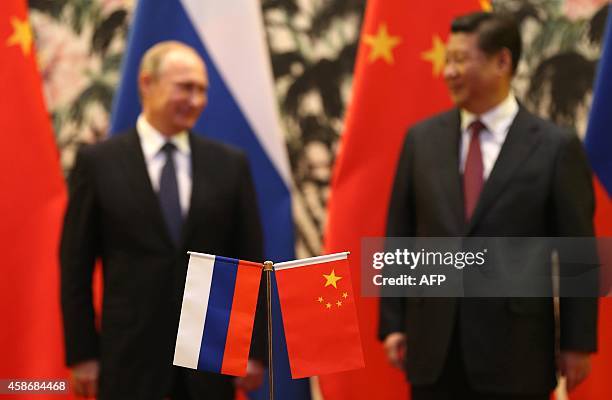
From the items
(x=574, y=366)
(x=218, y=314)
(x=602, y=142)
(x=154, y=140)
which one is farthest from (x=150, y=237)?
(x=602, y=142)

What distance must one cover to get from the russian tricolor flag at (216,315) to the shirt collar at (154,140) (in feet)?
3.56

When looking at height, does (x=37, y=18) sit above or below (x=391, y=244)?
above

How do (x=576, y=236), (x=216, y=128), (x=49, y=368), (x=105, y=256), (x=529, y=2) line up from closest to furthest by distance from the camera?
(x=576, y=236) < (x=105, y=256) < (x=49, y=368) < (x=216, y=128) < (x=529, y=2)

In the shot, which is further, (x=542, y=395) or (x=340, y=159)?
(x=340, y=159)

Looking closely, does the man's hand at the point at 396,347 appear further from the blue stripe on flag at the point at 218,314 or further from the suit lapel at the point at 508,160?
the blue stripe on flag at the point at 218,314

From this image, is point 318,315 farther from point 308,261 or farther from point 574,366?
point 574,366

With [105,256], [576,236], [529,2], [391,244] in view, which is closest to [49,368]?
[105,256]

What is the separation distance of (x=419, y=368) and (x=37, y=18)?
2079mm

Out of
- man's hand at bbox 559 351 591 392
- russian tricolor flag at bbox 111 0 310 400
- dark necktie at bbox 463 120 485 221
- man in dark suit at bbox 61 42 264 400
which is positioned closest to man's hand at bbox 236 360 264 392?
man in dark suit at bbox 61 42 264 400

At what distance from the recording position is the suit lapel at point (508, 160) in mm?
2598

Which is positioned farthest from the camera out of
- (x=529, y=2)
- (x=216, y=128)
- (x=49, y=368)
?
(x=529, y=2)

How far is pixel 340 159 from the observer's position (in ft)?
10.8

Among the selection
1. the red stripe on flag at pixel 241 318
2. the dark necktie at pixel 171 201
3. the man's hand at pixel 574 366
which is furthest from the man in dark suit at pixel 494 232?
the red stripe on flag at pixel 241 318

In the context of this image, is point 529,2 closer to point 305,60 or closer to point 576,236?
point 305,60
